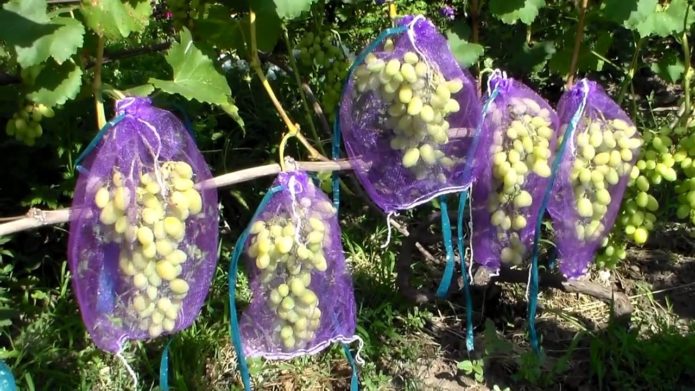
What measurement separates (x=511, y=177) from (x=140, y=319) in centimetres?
91

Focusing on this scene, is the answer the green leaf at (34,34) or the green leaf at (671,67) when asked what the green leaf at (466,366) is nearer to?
the green leaf at (671,67)

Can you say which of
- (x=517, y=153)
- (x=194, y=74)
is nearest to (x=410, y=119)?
(x=517, y=153)

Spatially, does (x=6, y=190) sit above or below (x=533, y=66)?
below

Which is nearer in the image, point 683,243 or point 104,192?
point 104,192

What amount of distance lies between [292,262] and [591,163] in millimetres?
777

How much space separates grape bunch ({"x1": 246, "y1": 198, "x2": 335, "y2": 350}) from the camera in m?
1.83

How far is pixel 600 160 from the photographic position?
6.74 ft

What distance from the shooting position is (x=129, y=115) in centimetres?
173

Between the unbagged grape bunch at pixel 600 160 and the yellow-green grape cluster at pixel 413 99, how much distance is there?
0.34 meters

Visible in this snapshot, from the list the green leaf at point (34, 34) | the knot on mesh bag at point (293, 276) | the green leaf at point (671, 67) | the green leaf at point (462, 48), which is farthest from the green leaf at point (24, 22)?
the green leaf at point (671, 67)

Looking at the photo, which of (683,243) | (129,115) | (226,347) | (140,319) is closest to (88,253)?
(140,319)

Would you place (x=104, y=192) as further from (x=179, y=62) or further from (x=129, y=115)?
(x=179, y=62)

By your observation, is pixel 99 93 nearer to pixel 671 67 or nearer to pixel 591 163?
pixel 591 163

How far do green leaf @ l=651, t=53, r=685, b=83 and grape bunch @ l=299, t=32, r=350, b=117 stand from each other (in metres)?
1.01
